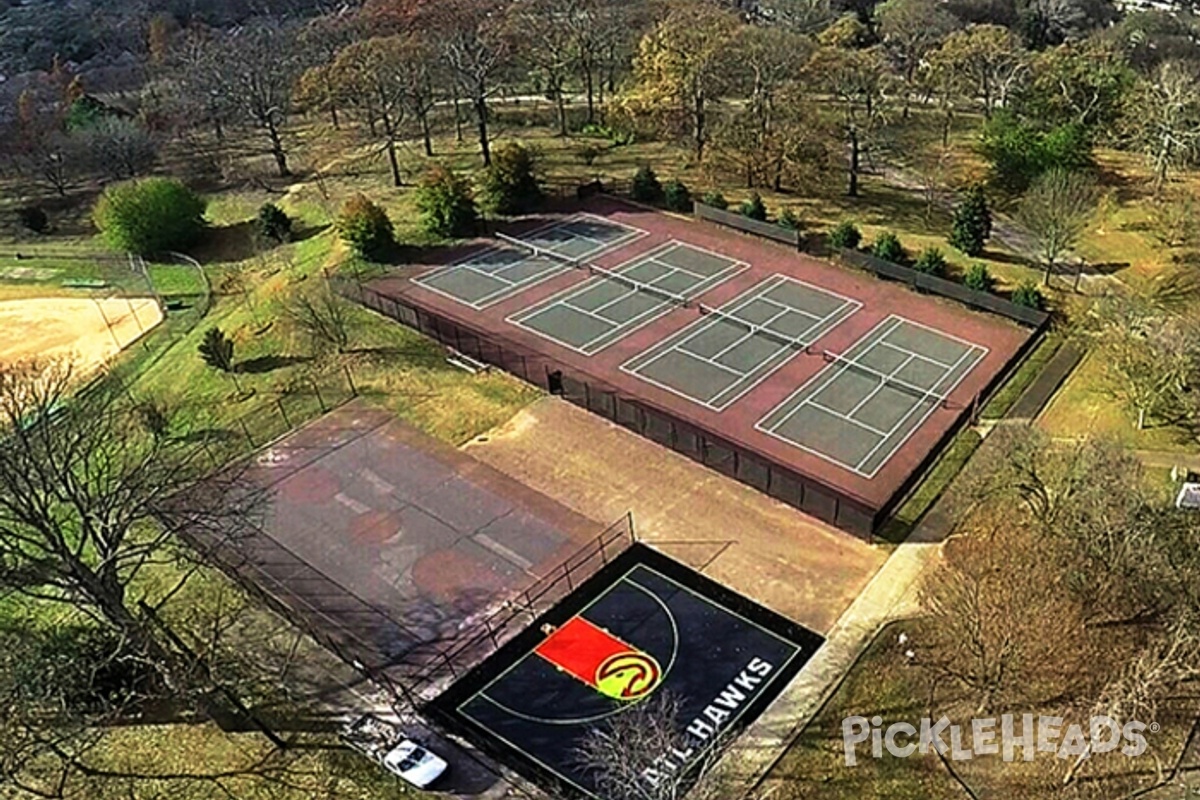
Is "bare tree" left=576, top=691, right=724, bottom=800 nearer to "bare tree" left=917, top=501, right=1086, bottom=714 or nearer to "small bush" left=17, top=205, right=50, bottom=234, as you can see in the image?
"bare tree" left=917, top=501, right=1086, bottom=714

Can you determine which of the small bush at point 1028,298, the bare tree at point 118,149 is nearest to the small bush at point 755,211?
the small bush at point 1028,298

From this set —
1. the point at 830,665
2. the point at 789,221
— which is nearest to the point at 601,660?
the point at 830,665

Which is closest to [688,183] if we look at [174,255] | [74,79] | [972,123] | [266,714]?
[972,123]

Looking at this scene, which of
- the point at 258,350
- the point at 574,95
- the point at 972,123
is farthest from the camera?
the point at 574,95

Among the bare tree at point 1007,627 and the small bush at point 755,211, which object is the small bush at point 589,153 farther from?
the bare tree at point 1007,627

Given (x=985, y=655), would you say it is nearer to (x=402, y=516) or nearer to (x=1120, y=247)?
(x=402, y=516)
